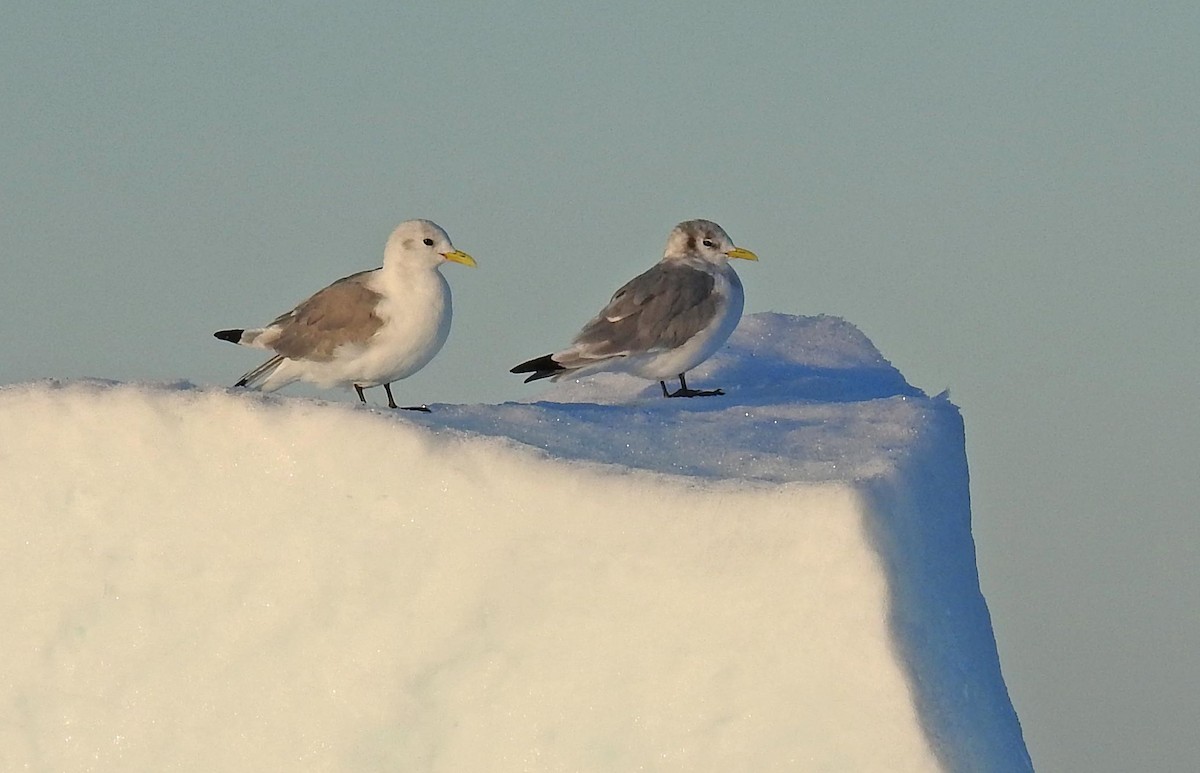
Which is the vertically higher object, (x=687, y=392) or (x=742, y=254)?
(x=742, y=254)

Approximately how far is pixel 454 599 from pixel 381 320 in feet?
5.93

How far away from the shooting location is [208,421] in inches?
240

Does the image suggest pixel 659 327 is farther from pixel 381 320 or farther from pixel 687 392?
pixel 381 320

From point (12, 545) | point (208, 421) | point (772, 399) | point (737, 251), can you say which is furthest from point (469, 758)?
point (737, 251)

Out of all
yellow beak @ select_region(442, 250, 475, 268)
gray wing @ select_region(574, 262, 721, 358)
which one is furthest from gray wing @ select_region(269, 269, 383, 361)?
gray wing @ select_region(574, 262, 721, 358)

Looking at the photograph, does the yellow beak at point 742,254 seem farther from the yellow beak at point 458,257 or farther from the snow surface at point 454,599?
the snow surface at point 454,599

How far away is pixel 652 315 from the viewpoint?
852cm

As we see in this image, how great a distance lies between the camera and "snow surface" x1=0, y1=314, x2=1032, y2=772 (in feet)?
18.5

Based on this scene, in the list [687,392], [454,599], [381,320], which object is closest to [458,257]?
[381,320]

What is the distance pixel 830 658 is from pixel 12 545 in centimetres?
292

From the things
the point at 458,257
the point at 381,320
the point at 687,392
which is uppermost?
the point at 458,257

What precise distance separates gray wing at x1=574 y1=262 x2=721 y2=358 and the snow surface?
1.76 meters

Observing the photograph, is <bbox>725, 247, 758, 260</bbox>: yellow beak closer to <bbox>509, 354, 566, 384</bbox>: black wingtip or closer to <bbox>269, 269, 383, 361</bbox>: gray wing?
<bbox>509, 354, 566, 384</bbox>: black wingtip

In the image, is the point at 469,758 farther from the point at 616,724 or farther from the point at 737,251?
the point at 737,251
